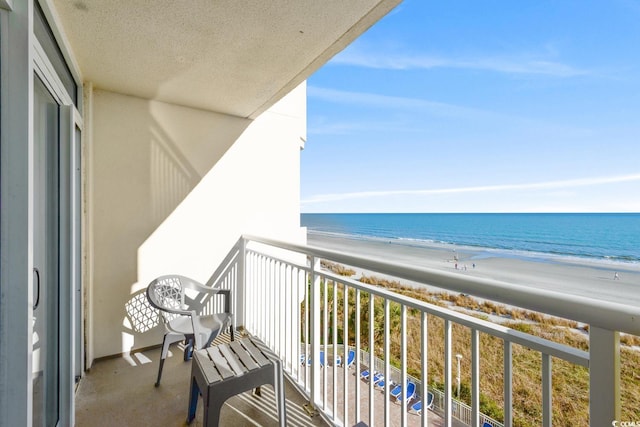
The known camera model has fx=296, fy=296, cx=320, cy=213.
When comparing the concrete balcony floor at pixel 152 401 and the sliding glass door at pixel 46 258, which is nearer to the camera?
the sliding glass door at pixel 46 258

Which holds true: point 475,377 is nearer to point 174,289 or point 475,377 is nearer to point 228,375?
point 228,375

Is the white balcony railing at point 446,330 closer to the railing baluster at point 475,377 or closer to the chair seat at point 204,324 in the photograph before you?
the railing baluster at point 475,377

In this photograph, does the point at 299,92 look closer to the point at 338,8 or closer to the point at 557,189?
the point at 338,8

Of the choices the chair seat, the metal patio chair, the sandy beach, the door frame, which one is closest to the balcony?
the metal patio chair

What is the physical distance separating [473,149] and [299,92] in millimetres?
30211

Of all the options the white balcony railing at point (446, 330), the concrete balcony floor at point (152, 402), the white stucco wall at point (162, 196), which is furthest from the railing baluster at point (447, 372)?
the white stucco wall at point (162, 196)

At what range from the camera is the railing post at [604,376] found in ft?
2.44

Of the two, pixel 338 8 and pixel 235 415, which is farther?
pixel 235 415

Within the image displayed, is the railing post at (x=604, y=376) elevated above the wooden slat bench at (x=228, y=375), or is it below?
above

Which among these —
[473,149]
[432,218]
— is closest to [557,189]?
[473,149]

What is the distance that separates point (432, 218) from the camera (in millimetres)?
45250

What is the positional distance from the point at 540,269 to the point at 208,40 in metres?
21.6

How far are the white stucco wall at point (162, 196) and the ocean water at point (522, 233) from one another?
23.3 meters

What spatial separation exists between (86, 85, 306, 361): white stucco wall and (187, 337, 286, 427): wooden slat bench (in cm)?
152
